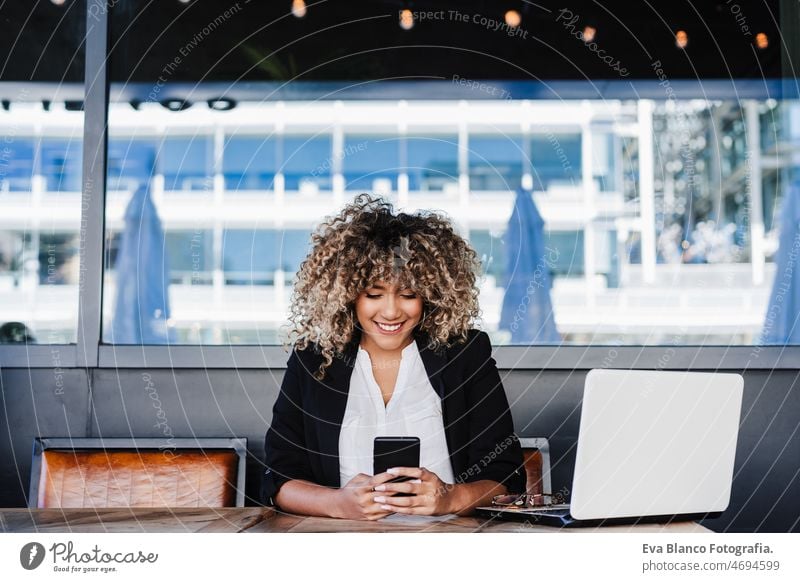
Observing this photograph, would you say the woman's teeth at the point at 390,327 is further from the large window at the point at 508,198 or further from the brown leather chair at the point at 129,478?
the large window at the point at 508,198

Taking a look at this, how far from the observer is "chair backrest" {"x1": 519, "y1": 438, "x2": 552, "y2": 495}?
2500 millimetres

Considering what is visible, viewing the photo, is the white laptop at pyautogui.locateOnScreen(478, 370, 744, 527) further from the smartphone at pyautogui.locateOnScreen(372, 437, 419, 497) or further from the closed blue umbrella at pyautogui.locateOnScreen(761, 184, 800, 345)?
the closed blue umbrella at pyautogui.locateOnScreen(761, 184, 800, 345)

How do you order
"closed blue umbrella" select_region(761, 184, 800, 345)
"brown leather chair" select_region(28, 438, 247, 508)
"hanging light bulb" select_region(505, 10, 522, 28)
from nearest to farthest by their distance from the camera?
"brown leather chair" select_region(28, 438, 247, 508)
"closed blue umbrella" select_region(761, 184, 800, 345)
"hanging light bulb" select_region(505, 10, 522, 28)

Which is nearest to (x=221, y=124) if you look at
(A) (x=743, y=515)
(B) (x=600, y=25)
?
(B) (x=600, y=25)

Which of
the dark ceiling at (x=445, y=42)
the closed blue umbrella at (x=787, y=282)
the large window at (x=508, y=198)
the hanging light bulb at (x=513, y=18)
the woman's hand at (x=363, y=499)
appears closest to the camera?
the woman's hand at (x=363, y=499)

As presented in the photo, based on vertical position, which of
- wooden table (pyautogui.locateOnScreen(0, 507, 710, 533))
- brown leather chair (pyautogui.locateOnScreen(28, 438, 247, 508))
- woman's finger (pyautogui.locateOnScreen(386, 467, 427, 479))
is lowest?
brown leather chair (pyautogui.locateOnScreen(28, 438, 247, 508))

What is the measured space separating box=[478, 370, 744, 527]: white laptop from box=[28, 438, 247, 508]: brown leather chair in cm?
116

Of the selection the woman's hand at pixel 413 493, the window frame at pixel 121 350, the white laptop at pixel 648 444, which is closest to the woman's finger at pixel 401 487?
the woman's hand at pixel 413 493

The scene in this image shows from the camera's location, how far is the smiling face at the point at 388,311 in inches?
85.1

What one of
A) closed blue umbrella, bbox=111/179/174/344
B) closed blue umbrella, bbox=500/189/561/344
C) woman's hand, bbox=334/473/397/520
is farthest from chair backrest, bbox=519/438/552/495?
closed blue umbrella, bbox=111/179/174/344
